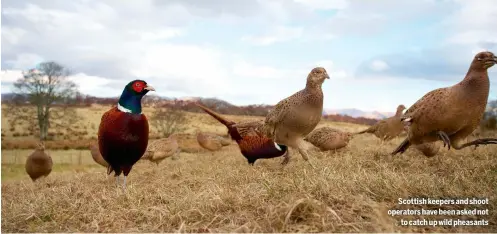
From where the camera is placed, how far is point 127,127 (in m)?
5.84

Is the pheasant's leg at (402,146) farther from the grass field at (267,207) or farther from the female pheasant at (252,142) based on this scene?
the grass field at (267,207)

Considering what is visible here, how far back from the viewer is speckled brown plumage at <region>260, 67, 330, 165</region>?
6469 millimetres

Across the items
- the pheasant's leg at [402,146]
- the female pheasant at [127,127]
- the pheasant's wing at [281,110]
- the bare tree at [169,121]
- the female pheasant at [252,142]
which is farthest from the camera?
the bare tree at [169,121]

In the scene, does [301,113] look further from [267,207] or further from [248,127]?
[267,207]

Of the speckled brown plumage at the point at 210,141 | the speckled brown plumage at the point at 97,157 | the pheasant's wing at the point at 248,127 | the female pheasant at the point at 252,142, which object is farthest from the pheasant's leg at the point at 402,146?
the speckled brown plumage at the point at 210,141

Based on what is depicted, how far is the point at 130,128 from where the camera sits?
19.2 feet

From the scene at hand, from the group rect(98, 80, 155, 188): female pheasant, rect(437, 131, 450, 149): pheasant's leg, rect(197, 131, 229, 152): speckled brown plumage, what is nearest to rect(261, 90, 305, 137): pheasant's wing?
rect(98, 80, 155, 188): female pheasant

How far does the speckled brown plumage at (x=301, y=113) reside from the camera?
21.2 feet

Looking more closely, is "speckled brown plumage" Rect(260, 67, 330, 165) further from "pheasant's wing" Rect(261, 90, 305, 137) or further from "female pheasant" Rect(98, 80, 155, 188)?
"female pheasant" Rect(98, 80, 155, 188)

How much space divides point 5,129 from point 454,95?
87.3ft

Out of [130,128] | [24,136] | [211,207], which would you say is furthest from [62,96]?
[211,207]

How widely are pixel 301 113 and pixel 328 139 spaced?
12.5 feet

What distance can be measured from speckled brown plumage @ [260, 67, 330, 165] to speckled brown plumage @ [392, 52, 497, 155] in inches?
66.2

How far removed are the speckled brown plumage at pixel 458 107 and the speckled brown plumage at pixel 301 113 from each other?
1682 mm
